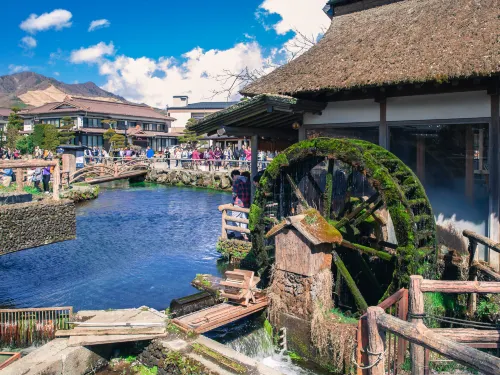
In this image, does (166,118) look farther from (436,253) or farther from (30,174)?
(436,253)

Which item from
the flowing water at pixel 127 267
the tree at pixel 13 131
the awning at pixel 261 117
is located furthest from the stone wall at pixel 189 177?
the awning at pixel 261 117

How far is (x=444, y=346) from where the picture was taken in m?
3.25

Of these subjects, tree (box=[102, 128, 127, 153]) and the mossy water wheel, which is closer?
the mossy water wheel

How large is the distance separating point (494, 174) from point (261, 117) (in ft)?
14.7

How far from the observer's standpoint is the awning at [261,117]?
8492 mm

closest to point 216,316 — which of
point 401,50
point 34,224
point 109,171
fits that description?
point 34,224

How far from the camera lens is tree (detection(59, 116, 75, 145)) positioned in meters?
37.1

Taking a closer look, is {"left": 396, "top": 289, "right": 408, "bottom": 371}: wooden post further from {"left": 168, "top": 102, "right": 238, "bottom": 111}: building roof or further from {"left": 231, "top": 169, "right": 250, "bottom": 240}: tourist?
{"left": 168, "top": 102, "right": 238, "bottom": 111}: building roof

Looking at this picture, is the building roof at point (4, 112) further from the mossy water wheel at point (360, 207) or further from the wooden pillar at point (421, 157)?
the wooden pillar at point (421, 157)

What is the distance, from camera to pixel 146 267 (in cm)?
1194

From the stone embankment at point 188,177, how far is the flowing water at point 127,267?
8.52 meters

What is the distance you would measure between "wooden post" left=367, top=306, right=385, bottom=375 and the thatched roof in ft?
15.0

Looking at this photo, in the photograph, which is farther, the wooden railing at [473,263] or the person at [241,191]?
the person at [241,191]

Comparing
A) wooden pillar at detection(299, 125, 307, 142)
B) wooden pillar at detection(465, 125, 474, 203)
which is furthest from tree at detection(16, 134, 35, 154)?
wooden pillar at detection(465, 125, 474, 203)
